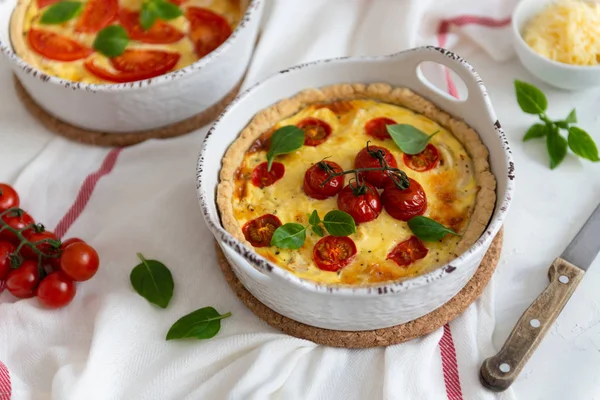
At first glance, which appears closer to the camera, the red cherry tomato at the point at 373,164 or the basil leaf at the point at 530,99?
Result: the red cherry tomato at the point at 373,164

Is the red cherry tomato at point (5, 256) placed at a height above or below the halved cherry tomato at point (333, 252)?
below

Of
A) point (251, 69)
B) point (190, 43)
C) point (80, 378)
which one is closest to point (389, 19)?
point (251, 69)

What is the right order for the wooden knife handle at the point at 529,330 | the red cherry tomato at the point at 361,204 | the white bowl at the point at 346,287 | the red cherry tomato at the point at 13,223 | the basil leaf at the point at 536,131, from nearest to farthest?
the white bowl at the point at 346,287 → the wooden knife handle at the point at 529,330 → the red cherry tomato at the point at 361,204 → the red cherry tomato at the point at 13,223 → the basil leaf at the point at 536,131

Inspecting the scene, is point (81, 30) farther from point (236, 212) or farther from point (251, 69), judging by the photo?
point (236, 212)

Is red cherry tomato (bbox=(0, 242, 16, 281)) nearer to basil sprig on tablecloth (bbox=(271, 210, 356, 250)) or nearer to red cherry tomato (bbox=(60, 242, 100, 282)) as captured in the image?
red cherry tomato (bbox=(60, 242, 100, 282))

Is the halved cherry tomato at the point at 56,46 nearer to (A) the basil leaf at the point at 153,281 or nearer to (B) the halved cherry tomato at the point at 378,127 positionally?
(A) the basil leaf at the point at 153,281

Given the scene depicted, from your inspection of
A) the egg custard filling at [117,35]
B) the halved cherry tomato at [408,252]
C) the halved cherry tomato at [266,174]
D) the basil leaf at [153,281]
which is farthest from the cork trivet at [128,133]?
the halved cherry tomato at [408,252]
